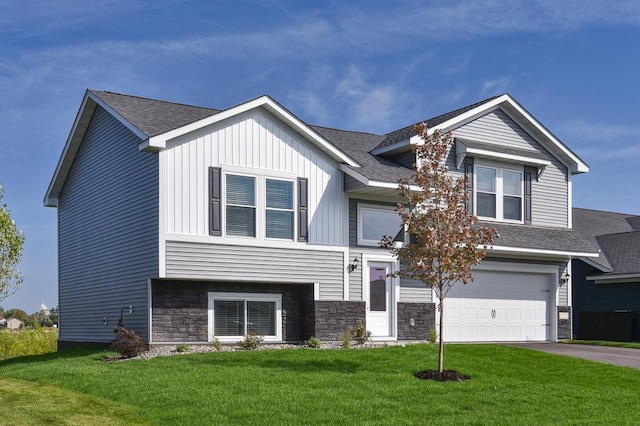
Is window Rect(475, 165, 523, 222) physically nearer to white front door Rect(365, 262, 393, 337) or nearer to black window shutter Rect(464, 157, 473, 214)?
black window shutter Rect(464, 157, 473, 214)

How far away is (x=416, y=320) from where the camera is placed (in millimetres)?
23312

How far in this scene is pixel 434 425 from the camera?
1172cm

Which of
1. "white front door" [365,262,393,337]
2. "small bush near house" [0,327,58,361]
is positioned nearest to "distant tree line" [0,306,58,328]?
"small bush near house" [0,327,58,361]

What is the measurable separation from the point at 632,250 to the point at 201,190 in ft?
59.2

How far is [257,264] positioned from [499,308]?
8956 millimetres

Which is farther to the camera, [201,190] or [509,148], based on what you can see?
[509,148]

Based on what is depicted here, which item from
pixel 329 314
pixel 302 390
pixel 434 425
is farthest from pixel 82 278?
pixel 434 425

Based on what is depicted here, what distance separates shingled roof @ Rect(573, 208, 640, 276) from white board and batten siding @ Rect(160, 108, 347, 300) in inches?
489

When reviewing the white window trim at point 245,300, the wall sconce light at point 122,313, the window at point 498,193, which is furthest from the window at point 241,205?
the window at point 498,193

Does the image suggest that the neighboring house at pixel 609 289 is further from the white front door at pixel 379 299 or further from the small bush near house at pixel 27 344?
the small bush near house at pixel 27 344

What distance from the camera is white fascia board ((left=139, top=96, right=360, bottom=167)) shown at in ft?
62.4

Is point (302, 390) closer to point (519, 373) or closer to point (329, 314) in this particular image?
point (519, 373)

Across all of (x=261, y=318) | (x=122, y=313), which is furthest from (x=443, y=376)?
(x=122, y=313)

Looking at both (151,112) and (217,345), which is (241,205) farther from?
(151,112)
